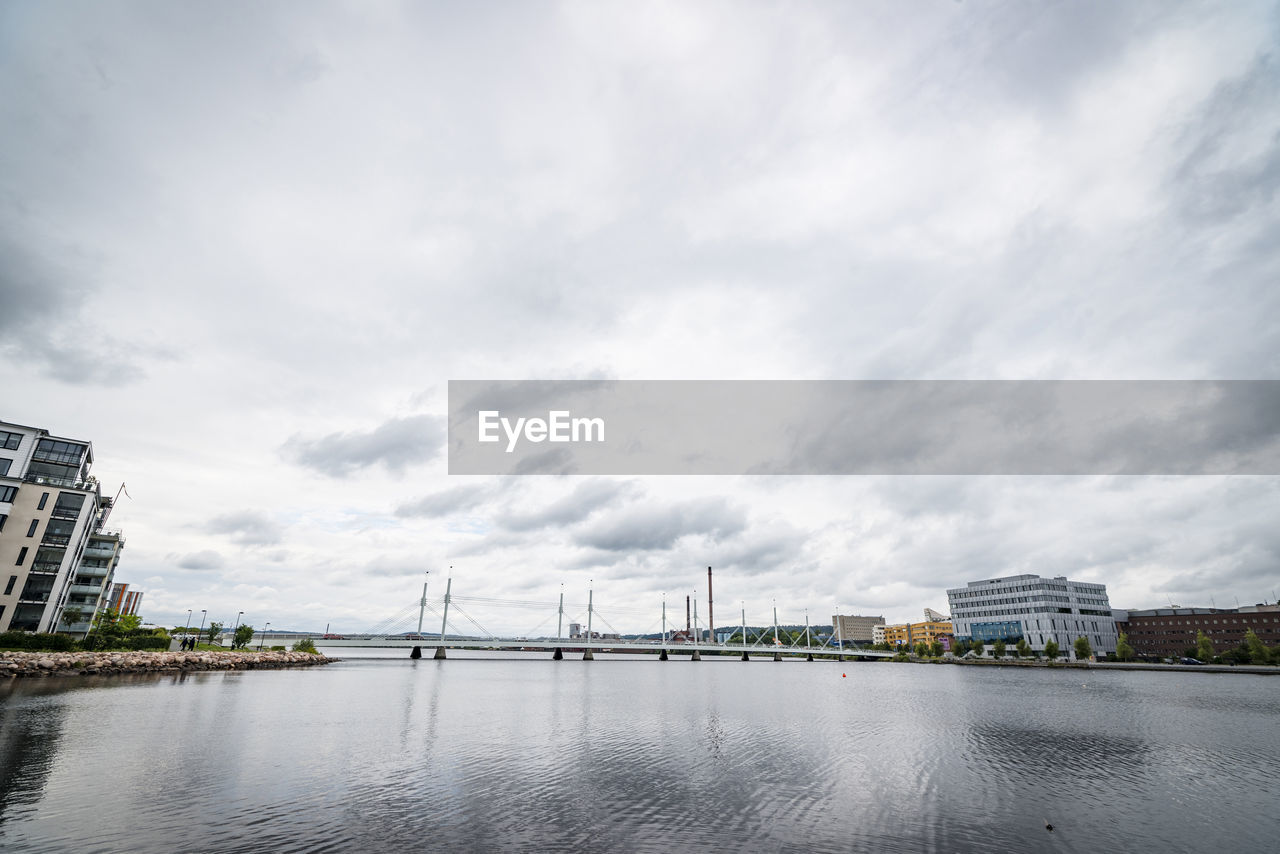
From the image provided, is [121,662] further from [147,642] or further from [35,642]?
[147,642]

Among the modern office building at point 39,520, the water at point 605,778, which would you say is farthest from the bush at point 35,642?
the water at point 605,778

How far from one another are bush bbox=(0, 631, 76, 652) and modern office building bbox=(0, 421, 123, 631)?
14342mm

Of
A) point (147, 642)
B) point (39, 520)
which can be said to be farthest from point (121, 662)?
point (39, 520)

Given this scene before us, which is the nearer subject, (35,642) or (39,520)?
(35,642)

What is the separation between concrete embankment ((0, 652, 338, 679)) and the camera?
6675 cm

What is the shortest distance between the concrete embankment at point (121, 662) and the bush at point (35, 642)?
4.83m

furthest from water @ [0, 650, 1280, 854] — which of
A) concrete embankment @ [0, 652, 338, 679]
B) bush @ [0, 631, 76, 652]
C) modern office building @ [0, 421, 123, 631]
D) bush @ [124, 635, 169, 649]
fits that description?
bush @ [124, 635, 169, 649]

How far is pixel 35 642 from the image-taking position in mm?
76438

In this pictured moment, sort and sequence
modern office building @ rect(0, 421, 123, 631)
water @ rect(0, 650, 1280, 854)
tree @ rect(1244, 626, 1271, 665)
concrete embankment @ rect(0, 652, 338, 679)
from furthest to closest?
tree @ rect(1244, 626, 1271, 665)
modern office building @ rect(0, 421, 123, 631)
concrete embankment @ rect(0, 652, 338, 679)
water @ rect(0, 650, 1280, 854)

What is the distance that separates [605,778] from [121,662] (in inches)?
3406

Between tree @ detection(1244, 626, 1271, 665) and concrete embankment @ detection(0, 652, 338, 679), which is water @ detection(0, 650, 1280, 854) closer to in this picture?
concrete embankment @ detection(0, 652, 338, 679)

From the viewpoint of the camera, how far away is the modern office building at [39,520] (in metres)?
89.3

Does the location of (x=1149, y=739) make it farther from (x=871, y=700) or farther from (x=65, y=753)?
(x=65, y=753)

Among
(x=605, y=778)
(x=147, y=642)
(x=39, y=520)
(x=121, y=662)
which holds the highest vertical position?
(x=39, y=520)
